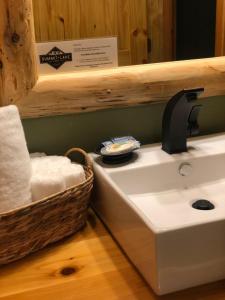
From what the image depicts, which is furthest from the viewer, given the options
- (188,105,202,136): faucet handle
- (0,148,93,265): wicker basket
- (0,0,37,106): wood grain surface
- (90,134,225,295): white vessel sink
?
(188,105,202,136): faucet handle

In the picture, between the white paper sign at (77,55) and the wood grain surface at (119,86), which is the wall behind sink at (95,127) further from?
the white paper sign at (77,55)

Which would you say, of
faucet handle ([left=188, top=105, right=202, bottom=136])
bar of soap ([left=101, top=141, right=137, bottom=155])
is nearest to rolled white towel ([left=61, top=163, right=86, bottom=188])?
bar of soap ([left=101, top=141, right=137, bottom=155])

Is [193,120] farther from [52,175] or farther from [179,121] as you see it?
[52,175]

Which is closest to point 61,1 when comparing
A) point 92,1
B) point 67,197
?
point 92,1

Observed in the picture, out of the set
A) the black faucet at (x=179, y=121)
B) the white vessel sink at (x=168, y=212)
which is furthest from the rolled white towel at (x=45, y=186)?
the black faucet at (x=179, y=121)

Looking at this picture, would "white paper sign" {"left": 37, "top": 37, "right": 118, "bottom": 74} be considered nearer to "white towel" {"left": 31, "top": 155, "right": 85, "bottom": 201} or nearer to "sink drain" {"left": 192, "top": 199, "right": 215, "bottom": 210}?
"white towel" {"left": 31, "top": 155, "right": 85, "bottom": 201}

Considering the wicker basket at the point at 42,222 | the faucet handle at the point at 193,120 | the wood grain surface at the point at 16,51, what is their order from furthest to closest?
the faucet handle at the point at 193,120 < the wood grain surface at the point at 16,51 < the wicker basket at the point at 42,222

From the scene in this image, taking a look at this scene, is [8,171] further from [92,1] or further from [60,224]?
[92,1]

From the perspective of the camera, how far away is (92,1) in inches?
45.5

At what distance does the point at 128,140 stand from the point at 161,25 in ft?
1.12

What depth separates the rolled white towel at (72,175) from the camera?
1011mm

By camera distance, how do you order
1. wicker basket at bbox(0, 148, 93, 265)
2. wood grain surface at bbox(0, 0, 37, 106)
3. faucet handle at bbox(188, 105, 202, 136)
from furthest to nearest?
faucet handle at bbox(188, 105, 202, 136) < wood grain surface at bbox(0, 0, 37, 106) < wicker basket at bbox(0, 148, 93, 265)

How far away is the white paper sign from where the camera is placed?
45.4 inches

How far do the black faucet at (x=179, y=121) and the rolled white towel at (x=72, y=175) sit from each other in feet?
A: 0.91
